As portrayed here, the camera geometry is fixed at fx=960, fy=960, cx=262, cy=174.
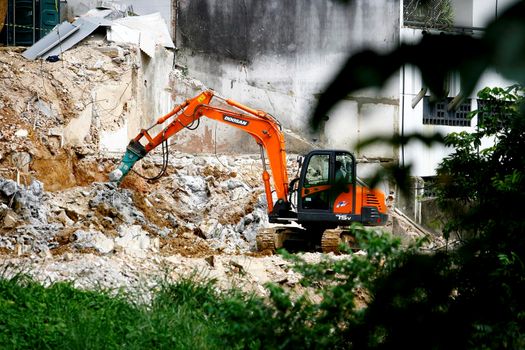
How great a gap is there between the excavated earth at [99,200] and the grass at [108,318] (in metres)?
2.21

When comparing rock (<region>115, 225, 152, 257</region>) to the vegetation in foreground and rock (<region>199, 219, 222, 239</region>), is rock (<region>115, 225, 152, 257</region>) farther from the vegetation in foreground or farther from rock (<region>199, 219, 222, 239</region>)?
the vegetation in foreground

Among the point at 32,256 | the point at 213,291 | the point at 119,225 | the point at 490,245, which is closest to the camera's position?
the point at 490,245

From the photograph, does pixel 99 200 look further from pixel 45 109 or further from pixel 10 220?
pixel 45 109

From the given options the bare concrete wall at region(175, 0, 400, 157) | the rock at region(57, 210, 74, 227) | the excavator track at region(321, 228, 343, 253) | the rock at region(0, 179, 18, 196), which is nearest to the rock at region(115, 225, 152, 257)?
the rock at region(57, 210, 74, 227)

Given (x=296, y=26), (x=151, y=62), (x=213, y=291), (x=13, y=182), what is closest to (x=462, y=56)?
(x=213, y=291)

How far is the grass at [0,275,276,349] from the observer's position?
719 cm

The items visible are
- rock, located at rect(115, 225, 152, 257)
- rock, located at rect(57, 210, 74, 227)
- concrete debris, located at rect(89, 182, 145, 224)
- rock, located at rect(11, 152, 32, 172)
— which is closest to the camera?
rock, located at rect(115, 225, 152, 257)

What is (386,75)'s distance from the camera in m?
1.10

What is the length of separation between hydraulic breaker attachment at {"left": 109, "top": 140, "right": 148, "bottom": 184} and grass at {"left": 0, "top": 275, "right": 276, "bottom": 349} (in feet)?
28.7

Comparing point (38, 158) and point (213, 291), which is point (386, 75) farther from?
point (38, 158)

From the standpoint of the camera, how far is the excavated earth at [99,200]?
43.8 ft

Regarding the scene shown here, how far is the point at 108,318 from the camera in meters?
8.16

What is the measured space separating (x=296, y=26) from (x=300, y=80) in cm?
151

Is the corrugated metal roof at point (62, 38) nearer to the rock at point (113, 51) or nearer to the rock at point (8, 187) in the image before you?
the rock at point (113, 51)
